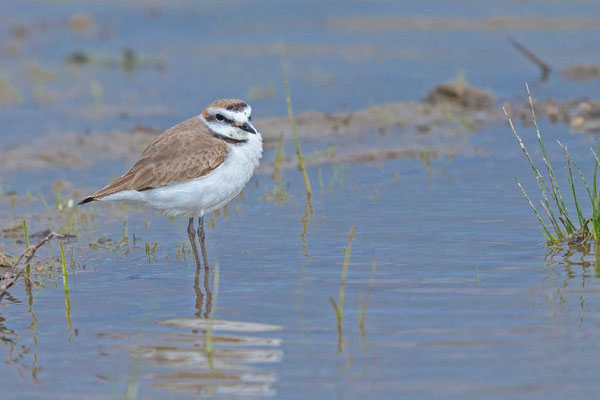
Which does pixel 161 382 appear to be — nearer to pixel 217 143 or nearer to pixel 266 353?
pixel 266 353

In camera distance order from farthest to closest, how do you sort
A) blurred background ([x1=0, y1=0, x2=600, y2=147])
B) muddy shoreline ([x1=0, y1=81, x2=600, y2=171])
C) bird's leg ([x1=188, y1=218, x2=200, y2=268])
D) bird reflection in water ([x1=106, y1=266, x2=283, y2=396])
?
1. blurred background ([x1=0, y1=0, x2=600, y2=147])
2. muddy shoreline ([x1=0, y1=81, x2=600, y2=171])
3. bird's leg ([x1=188, y1=218, x2=200, y2=268])
4. bird reflection in water ([x1=106, y1=266, x2=283, y2=396])

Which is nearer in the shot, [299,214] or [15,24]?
[299,214]

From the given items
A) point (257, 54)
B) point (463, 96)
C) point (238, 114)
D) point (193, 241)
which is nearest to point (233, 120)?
point (238, 114)

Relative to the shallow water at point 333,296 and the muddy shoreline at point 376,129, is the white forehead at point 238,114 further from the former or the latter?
the muddy shoreline at point 376,129

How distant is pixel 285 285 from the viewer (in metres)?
7.76

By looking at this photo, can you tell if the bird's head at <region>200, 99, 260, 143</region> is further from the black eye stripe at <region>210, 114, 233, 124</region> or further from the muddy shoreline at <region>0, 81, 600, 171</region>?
the muddy shoreline at <region>0, 81, 600, 171</region>

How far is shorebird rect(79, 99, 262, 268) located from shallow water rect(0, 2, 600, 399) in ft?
1.86

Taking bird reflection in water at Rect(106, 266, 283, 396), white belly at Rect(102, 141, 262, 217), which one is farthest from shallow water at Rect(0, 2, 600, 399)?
white belly at Rect(102, 141, 262, 217)

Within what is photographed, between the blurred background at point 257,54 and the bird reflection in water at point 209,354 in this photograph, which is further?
the blurred background at point 257,54

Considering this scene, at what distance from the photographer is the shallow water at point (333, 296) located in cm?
591

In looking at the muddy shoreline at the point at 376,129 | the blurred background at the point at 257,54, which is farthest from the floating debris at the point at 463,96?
the blurred background at the point at 257,54

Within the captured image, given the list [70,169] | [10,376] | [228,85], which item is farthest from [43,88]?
[10,376]

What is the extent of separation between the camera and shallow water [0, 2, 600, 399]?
19.4ft

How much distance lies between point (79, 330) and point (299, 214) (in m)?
3.64
